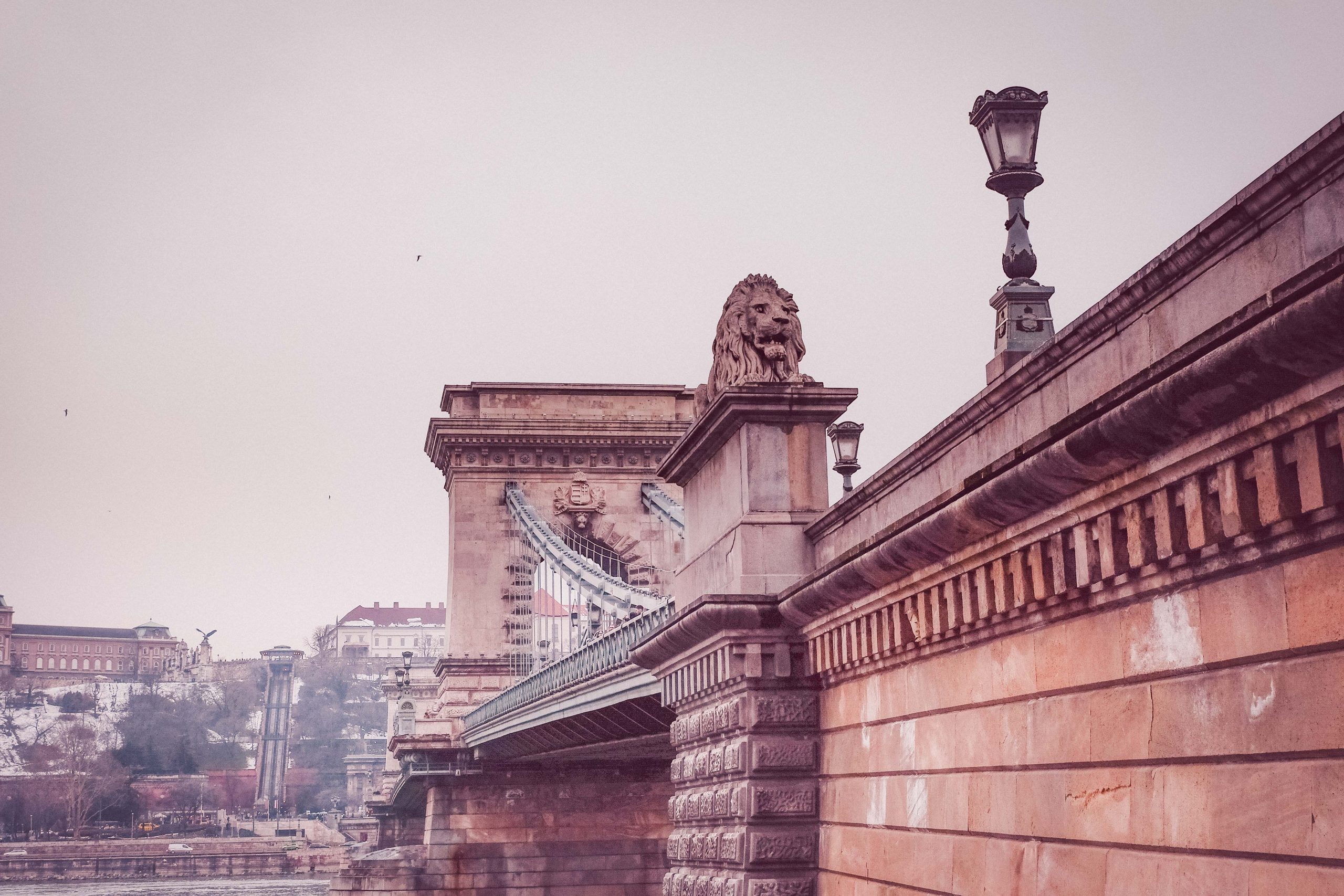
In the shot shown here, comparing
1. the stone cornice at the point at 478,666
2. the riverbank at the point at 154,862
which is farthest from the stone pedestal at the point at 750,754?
the riverbank at the point at 154,862

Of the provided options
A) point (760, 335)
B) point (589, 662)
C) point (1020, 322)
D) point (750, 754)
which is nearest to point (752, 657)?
point (750, 754)

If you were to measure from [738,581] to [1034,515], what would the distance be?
17.3ft

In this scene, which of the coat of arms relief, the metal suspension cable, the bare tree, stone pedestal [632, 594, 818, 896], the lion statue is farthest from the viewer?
the bare tree

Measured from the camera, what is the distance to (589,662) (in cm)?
2458

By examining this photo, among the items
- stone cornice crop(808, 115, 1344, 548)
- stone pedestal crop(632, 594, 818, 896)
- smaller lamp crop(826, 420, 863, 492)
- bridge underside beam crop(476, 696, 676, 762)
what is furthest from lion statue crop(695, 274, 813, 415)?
bridge underside beam crop(476, 696, 676, 762)

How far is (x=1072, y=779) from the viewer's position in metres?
7.97

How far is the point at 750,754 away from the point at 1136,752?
564cm

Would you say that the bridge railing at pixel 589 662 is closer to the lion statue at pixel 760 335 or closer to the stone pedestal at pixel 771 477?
the stone pedestal at pixel 771 477

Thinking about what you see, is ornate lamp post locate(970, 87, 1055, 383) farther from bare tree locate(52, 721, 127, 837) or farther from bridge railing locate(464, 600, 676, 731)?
bare tree locate(52, 721, 127, 837)

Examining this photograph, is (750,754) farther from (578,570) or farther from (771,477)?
(578,570)

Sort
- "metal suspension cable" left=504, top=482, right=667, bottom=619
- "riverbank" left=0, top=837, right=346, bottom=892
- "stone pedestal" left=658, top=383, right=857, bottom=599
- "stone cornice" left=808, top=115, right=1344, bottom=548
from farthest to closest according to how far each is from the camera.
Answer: "riverbank" left=0, top=837, right=346, bottom=892, "metal suspension cable" left=504, top=482, right=667, bottom=619, "stone pedestal" left=658, top=383, right=857, bottom=599, "stone cornice" left=808, top=115, right=1344, bottom=548

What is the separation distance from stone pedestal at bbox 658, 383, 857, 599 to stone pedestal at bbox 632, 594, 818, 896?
1.25 feet

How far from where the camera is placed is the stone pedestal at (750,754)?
12.5 m

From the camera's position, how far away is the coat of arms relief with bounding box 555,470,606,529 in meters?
45.4
